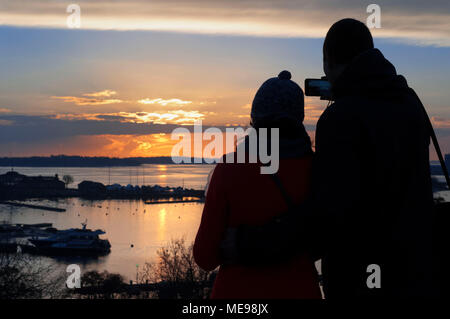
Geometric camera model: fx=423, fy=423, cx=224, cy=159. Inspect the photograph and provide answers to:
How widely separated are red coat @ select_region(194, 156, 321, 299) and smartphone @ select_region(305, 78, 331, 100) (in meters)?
0.45

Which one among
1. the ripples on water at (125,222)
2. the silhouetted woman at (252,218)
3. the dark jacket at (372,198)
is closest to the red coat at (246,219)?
the silhouetted woman at (252,218)

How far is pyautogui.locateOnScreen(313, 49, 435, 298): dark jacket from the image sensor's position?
2.58 ft

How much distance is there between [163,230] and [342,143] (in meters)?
29.2

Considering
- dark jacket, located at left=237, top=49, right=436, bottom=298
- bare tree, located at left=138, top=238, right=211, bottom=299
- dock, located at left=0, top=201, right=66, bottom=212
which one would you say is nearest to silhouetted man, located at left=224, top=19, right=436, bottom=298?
dark jacket, located at left=237, top=49, right=436, bottom=298

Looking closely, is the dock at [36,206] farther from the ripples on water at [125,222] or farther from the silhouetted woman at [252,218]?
the silhouetted woman at [252,218]

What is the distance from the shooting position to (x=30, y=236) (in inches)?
1137

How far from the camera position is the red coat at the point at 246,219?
92 cm

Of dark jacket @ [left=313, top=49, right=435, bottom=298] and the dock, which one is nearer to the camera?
dark jacket @ [left=313, top=49, right=435, bottom=298]

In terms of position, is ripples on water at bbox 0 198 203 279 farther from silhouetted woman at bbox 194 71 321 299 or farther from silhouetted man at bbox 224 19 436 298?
silhouetted man at bbox 224 19 436 298
